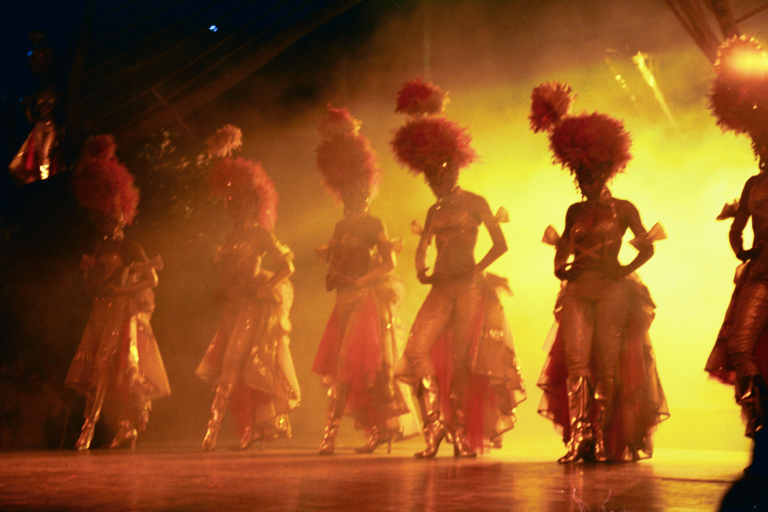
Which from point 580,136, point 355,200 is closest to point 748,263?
point 580,136

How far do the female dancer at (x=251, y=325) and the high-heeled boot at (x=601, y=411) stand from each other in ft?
9.41

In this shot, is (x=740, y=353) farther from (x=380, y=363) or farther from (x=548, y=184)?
(x=548, y=184)

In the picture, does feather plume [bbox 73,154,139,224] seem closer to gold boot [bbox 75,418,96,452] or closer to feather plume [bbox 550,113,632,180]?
gold boot [bbox 75,418,96,452]

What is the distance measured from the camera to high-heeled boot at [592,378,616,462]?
6.19 meters

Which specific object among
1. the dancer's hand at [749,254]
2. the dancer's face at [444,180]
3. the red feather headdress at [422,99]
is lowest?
the dancer's hand at [749,254]

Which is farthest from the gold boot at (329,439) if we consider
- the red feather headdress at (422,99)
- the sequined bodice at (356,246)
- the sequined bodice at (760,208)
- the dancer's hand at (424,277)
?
the sequined bodice at (760,208)

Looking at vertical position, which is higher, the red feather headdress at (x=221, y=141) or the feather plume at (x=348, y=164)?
the red feather headdress at (x=221, y=141)

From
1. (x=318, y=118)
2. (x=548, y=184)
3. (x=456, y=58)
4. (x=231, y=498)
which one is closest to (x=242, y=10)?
(x=318, y=118)

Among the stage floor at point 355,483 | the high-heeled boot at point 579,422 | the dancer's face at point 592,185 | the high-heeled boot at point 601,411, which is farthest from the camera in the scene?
the dancer's face at point 592,185

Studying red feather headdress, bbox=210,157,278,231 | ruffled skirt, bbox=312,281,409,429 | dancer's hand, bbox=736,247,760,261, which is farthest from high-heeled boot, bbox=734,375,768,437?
red feather headdress, bbox=210,157,278,231

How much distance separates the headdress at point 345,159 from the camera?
7.76 m

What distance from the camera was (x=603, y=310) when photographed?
247 inches

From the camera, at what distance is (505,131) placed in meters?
11.0

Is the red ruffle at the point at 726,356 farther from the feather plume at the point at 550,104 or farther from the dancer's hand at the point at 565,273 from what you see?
the feather plume at the point at 550,104
